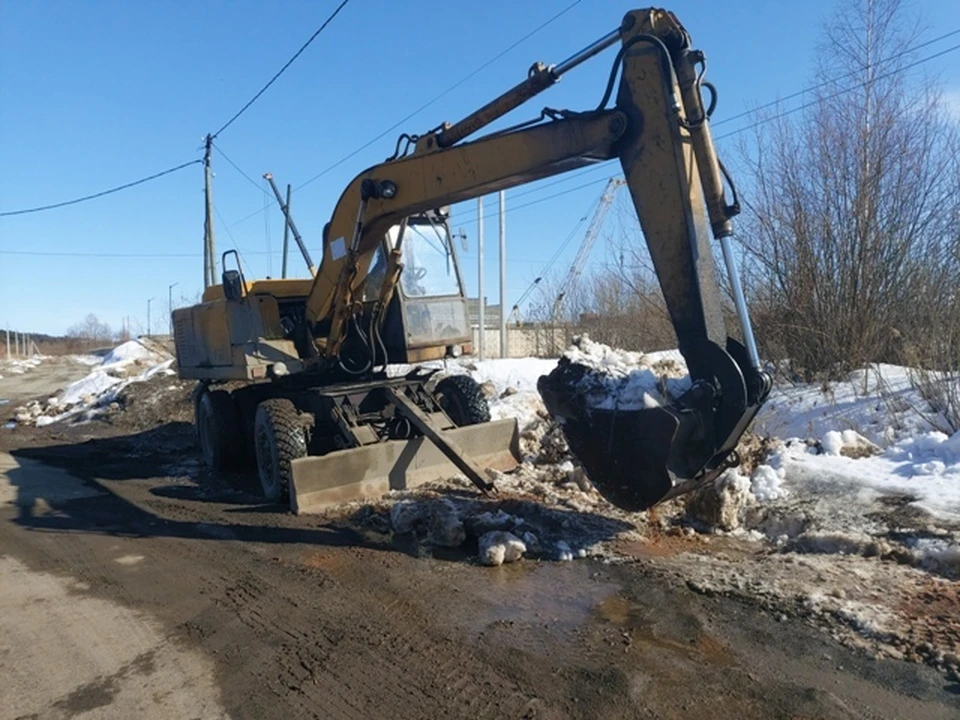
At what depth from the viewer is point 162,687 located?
4.01 m

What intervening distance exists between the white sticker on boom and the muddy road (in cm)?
288

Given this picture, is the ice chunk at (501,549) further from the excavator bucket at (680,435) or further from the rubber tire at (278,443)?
the rubber tire at (278,443)

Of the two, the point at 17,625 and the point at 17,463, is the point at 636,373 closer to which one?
the point at 17,625

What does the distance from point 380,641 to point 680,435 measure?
7.29ft

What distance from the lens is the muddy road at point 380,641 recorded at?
3.68 m

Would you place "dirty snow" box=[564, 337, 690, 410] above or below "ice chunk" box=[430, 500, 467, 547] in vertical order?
above

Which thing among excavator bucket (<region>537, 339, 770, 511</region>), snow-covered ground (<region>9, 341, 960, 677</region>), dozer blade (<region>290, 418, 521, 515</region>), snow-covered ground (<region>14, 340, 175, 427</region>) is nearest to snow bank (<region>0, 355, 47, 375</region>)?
snow-covered ground (<region>14, 340, 175, 427</region>)

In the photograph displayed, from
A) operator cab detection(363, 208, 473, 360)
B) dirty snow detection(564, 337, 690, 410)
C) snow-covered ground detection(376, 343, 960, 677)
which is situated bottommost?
snow-covered ground detection(376, 343, 960, 677)

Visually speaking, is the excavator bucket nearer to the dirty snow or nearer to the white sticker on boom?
the dirty snow

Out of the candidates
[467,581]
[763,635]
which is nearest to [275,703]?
[467,581]

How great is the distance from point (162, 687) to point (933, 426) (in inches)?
308

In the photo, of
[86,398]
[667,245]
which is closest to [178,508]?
[667,245]

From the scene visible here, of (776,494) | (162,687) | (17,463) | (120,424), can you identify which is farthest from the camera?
(120,424)

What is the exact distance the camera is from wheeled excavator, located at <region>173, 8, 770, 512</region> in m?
5.02
